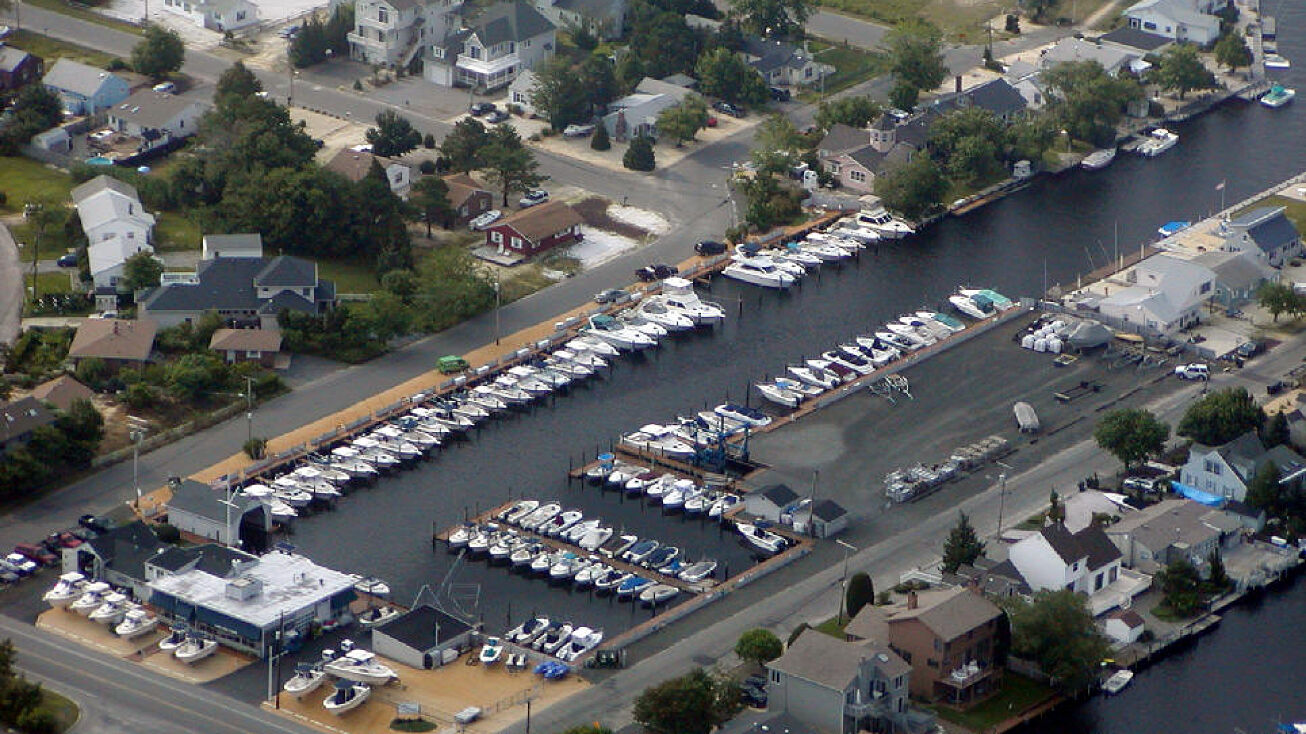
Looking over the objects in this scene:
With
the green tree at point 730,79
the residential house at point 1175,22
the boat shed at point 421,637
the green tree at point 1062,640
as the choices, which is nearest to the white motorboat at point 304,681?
the boat shed at point 421,637

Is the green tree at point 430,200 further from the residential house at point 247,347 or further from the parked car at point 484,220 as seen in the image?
the residential house at point 247,347

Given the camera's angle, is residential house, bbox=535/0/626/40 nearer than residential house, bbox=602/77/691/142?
No

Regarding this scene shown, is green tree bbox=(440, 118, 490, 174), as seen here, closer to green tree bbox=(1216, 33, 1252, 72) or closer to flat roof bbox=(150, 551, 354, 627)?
→ flat roof bbox=(150, 551, 354, 627)

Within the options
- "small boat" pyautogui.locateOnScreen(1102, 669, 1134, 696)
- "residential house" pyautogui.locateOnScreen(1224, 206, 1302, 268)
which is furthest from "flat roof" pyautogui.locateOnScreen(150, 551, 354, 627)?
"residential house" pyautogui.locateOnScreen(1224, 206, 1302, 268)

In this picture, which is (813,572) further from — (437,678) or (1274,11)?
(1274,11)

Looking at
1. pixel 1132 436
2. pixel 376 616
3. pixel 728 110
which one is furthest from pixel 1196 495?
pixel 728 110

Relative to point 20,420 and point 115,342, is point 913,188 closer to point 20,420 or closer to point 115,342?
point 115,342

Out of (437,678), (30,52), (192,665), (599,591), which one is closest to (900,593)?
(599,591)
